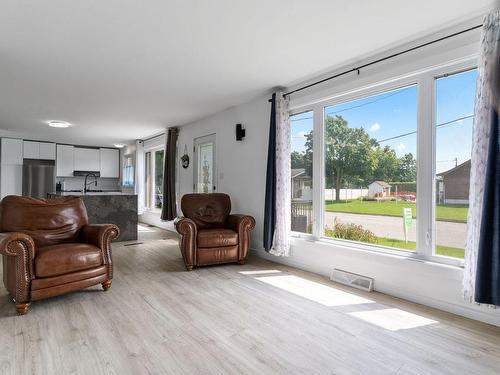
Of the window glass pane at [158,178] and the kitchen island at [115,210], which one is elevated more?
the window glass pane at [158,178]

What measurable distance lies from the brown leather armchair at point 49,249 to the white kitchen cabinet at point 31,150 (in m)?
6.04

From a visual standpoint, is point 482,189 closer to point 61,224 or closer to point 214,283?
point 214,283

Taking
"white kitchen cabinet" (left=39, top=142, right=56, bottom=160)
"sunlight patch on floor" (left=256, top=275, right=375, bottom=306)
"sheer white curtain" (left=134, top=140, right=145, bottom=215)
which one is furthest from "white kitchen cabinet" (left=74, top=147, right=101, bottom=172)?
"sunlight patch on floor" (left=256, top=275, right=375, bottom=306)

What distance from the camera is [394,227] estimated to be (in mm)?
3158

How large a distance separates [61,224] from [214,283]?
68.8 inches

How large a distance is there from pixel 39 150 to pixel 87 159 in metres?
1.29

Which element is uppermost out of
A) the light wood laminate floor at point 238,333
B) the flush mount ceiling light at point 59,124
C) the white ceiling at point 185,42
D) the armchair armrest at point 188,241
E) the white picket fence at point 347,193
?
the white ceiling at point 185,42

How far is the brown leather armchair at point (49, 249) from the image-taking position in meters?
2.48

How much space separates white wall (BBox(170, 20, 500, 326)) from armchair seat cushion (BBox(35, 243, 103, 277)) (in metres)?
2.36

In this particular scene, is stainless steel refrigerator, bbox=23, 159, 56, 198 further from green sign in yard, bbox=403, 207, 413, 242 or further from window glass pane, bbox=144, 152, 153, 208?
green sign in yard, bbox=403, 207, 413, 242

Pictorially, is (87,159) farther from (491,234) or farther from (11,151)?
(491,234)

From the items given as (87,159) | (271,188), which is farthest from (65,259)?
(87,159)

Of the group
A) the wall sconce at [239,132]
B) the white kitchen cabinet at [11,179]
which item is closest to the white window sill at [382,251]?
the wall sconce at [239,132]

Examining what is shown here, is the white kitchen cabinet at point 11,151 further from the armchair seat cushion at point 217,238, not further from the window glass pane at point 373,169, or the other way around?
the window glass pane at point 373,169
